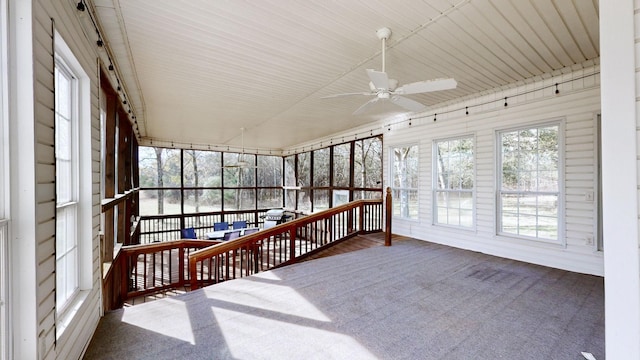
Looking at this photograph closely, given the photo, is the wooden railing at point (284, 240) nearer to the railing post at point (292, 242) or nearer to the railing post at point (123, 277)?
the railing post at point (292, 242)

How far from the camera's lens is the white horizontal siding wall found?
380 centimetres

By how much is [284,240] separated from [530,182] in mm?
4890

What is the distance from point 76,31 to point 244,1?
134 centimetres

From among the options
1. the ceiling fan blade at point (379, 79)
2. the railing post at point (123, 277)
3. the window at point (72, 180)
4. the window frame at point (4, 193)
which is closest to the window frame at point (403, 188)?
the ceiling fan blade at point (379, 79)

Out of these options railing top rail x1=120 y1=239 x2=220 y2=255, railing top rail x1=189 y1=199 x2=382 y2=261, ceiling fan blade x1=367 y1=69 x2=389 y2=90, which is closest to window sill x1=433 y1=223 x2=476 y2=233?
railing top rail x1=189 y1=199 x2=382 y2=261

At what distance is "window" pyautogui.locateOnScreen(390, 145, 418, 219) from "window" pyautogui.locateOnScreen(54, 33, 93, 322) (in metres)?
5.72

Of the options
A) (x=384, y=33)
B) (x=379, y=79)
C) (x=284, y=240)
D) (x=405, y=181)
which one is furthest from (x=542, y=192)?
(x=284, y=240)

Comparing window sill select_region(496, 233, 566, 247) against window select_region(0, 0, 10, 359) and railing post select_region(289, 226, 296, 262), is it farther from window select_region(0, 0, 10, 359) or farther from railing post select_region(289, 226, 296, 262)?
window select_region(0, 0, 10, 359)

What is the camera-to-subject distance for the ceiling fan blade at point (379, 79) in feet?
Result: 8.98

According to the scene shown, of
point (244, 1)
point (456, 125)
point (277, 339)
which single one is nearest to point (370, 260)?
point (277, 339)

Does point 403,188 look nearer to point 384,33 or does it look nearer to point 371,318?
point 384,33

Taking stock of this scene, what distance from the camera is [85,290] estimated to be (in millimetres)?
2271

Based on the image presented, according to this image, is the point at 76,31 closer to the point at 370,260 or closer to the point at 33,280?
the point at 33,280

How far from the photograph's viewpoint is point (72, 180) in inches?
85.6
